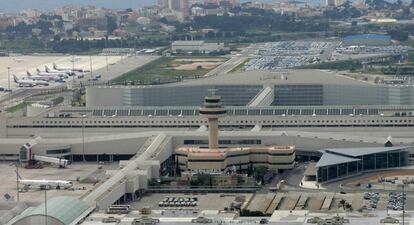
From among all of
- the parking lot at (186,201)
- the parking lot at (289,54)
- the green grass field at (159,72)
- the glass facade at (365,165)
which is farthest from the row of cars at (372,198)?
the parking lot at (289,54)

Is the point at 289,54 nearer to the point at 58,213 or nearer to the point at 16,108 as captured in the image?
the point at 16,108

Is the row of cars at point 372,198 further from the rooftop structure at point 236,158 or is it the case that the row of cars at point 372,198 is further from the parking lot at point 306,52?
the parking lot at point 306,52

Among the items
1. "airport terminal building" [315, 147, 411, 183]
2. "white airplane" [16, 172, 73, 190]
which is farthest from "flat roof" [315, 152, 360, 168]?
"white airplane" [16, 172, 73, 190]

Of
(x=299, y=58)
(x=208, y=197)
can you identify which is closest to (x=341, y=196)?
(x=208, y=197)

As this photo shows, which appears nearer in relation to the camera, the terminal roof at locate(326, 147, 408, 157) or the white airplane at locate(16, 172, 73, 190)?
the white airplane at locate(16, 172, 73, 190)

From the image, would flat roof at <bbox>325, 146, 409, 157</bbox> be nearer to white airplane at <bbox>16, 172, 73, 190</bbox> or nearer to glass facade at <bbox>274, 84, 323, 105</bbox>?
white airplane at <bbox>16, 172, 73, 190</bbox>

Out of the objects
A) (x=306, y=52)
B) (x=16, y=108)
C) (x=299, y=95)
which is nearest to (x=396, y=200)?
(x=299, y=95)
